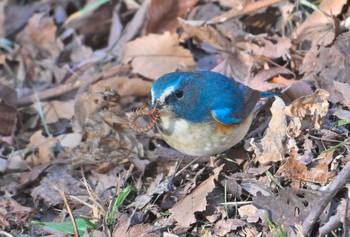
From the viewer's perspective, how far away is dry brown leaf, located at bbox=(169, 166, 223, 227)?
419cm

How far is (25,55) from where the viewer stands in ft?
23.4

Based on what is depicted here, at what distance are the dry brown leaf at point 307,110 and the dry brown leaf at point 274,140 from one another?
0.05 meters

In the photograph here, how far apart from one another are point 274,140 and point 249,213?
0.65 metres

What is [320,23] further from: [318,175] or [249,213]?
[249,213]

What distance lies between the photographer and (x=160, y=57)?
6.02 m

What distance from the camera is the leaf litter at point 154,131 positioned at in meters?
4.21

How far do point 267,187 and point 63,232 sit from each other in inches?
60.7

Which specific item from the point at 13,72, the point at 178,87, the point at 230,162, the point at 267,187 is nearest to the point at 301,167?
the point at 267,187

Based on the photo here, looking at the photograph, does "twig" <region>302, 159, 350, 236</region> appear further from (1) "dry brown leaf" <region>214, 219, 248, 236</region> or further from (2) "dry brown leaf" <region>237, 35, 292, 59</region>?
(2) "dry brown leaf" <region>237, 35, 292, 59</region>

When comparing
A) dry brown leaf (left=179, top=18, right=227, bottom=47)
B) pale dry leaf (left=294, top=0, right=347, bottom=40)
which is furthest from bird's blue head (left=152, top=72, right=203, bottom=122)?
pale dry leaf (left=294, top=0, right=347, bottom=40)

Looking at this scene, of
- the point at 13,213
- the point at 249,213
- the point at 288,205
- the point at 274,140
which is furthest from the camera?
the point at 13,213

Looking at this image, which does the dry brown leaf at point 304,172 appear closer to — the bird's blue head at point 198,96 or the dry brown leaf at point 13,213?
the bird's blue head at point 198,96

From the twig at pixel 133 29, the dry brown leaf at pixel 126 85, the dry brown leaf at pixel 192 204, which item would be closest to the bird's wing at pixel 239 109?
the dry brown leaf at pixel 192 204

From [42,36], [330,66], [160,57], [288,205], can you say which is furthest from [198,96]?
[42,36]
